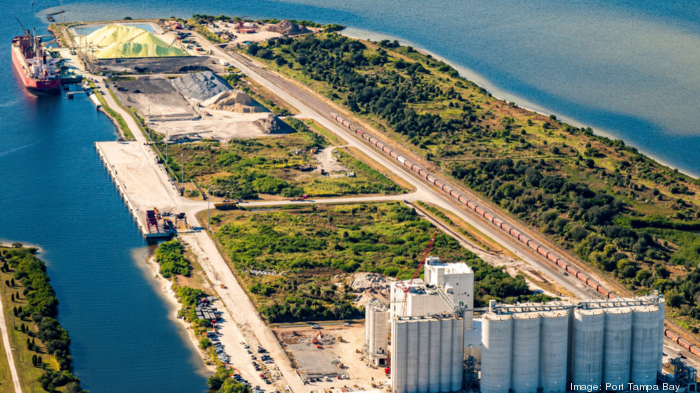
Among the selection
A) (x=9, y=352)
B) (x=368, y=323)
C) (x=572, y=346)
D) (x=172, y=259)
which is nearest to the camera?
(x=572, y=346)

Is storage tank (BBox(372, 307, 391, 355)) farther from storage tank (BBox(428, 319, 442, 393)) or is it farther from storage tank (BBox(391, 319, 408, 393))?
storage tank (BBox(428, 319, 442, 393))

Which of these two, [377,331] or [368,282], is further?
[368,282]

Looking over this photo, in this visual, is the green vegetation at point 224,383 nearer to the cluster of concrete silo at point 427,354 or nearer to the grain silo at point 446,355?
the cluster of concrete silo at point 427,354

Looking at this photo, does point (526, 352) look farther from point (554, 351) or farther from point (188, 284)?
point (188, 284)

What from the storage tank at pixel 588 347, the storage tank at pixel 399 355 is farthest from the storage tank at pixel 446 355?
the storage tank at pixel 588 347

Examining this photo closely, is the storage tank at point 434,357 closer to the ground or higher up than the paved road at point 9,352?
higher up

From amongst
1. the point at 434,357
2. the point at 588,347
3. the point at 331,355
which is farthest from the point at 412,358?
the point at 588,347

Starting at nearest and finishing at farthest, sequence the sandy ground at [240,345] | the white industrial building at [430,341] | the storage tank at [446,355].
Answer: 1. the white industrial building at [430,341]
2. the storage tank at [446,355]
3. the sandy ground at [240,345]
